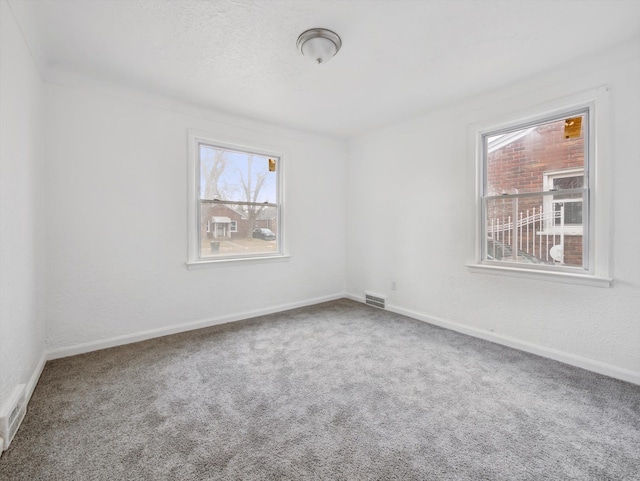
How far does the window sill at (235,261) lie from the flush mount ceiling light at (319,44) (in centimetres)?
236

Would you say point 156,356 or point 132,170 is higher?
point 132,170

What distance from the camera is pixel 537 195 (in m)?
2.74

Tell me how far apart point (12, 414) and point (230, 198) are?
258 centimetres

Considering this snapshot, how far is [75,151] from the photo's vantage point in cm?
266

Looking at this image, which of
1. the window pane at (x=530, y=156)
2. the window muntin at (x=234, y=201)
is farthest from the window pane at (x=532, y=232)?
the window muntin at (x=234, y=201)

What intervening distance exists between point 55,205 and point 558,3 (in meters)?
4.11

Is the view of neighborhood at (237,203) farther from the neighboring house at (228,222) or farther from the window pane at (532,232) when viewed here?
the window pane at (532,232)

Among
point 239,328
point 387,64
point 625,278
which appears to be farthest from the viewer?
point 239,328

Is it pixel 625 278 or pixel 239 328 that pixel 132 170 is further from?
pixel 625 278

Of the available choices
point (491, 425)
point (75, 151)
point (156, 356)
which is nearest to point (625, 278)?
point (491, 425)

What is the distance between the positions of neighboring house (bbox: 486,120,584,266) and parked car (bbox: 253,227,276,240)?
264 centimetres

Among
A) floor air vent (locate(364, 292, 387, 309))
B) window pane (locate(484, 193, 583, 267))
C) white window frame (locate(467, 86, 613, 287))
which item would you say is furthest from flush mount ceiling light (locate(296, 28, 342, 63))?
floor air vent (locate(364, 292, 387, 309))

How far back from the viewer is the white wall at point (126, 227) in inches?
103

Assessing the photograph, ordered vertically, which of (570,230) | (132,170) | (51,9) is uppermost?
(51,9)
